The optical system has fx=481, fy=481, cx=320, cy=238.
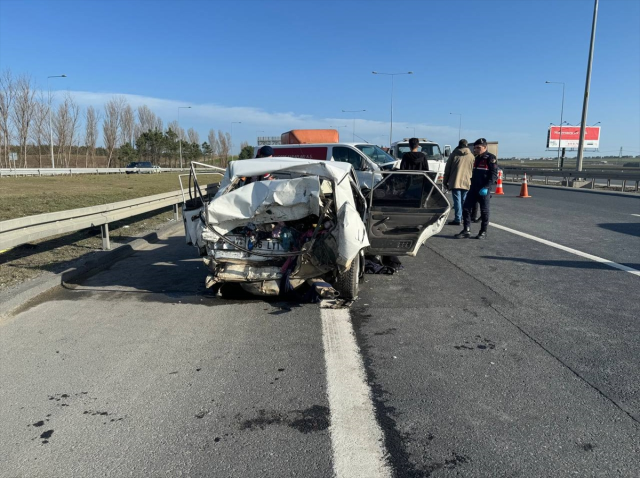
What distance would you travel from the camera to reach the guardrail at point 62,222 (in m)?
6.39

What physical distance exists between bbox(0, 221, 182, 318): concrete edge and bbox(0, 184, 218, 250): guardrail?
1.28ft

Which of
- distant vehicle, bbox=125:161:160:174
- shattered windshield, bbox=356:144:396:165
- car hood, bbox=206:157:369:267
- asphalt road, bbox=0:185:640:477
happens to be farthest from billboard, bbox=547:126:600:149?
car hood, bbox=206:157:369:267

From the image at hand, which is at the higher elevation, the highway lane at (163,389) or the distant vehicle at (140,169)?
the distant vehicle at (140,169)

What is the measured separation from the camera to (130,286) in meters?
6.45

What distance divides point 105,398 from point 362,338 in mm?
2201

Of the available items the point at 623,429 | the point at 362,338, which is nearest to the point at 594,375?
the point at 623,429

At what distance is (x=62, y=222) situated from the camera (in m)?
7.54

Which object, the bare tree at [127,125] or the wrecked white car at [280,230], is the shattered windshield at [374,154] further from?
the bare tree at [127,125]

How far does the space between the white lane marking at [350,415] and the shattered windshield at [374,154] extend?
41.9 ft

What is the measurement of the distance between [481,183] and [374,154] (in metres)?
7.66

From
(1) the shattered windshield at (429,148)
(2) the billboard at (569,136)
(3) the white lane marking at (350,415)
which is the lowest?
(3) the white lane marking at (350,415)

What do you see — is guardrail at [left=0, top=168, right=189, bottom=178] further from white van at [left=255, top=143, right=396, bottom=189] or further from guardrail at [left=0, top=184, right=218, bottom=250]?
guardrail at [left=0, top=184, right=218, bottom=250]

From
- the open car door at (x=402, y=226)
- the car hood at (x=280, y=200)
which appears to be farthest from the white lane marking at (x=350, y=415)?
the open car door at (x=402, y=226)

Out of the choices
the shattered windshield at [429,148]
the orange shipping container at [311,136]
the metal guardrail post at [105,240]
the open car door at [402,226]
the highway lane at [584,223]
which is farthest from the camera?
the shattered windshield at [429,148]
